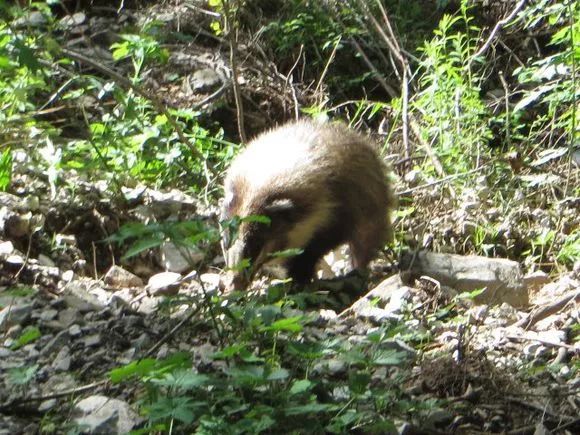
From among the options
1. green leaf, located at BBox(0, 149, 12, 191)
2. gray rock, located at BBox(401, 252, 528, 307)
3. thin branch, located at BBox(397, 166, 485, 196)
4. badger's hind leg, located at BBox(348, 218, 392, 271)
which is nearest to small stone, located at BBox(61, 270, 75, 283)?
green leaf, located at BBox(0, 149, 12, 191)

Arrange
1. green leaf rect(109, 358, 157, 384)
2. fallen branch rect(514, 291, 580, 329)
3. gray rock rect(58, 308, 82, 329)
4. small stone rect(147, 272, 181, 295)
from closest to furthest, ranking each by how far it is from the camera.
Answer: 1. green leaf rect(109, 358, 157, 384)
2. gray rock rect(58, 308, 82, 329)
3. fallen branch rect(514, 291, 580, 329)
4. small stone rect(147, 272, 181, 295)

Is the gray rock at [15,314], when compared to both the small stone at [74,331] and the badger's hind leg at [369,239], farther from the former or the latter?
the badger's hind leg at [369,239]

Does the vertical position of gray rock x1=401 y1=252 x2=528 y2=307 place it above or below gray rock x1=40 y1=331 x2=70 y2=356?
below

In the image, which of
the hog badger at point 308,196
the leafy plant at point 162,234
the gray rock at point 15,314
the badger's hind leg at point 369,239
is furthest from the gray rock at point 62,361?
the badger's hind leg at point 369,239

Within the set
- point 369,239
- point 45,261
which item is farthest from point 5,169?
point 369,239

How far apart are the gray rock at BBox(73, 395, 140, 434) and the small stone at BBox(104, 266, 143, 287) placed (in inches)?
95.2

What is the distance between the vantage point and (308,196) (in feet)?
22.7

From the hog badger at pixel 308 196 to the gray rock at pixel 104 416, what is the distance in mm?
2466

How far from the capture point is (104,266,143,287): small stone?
6.62 meters

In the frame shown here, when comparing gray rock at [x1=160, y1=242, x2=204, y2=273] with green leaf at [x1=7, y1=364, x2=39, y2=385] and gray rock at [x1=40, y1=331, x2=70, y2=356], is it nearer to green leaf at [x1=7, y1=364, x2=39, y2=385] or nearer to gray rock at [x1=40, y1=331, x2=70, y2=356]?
gray rock at [x1=40, y1=331, x2=70, y2=356]

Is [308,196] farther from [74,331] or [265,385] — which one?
[265,385]

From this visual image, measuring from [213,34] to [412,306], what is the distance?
471cm

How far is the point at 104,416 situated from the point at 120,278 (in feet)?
8.65

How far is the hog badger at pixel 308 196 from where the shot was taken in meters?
6.79
